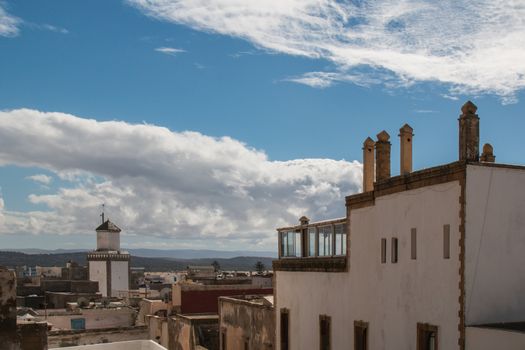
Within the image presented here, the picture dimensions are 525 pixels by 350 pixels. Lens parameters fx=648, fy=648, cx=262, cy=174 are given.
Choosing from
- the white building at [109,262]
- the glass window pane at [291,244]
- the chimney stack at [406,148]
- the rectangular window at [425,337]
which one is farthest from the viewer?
the white building at [109,262]

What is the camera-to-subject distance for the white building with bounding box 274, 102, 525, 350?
49.2 feet

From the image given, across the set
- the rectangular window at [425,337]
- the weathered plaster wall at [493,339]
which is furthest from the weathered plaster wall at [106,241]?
the weathered plaster wall at [493,339]

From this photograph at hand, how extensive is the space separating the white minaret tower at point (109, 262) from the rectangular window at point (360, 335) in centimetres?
6088

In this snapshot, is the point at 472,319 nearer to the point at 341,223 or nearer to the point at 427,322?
the point at 427,322

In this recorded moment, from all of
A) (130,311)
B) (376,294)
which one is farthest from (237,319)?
(130,311)

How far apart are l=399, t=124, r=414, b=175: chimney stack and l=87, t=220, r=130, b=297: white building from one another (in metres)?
62.9

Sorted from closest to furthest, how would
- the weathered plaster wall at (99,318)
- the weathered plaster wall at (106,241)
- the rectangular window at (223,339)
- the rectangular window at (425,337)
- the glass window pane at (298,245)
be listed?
1. the rectangular window at (425,337)
2. the glass window pane at (298,245)
3. the rectangular window at (223,339)
4. the weathered plaster wall at (99,318)
5. the weathered plaster wall at (106,241)

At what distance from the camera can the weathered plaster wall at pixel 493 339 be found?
13.4 meters

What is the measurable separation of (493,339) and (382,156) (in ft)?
23.5

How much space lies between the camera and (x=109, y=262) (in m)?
76.6

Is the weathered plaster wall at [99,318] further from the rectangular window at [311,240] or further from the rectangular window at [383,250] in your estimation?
the rectangular window at [383,250]

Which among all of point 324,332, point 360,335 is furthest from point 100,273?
point 360,335

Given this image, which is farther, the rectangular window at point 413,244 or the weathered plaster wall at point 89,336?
the weathered plaster wall at point 89,336

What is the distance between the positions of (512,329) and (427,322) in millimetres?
2507
